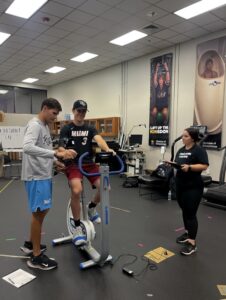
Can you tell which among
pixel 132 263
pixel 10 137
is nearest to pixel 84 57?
pixel 10 137

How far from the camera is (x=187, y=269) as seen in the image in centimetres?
247

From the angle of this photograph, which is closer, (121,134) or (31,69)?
(121,134)

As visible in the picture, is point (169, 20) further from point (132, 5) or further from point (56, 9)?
point (56, 9)

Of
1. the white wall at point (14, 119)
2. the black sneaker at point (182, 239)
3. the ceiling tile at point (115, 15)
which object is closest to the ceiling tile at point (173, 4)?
the ceiling tile at point (115, 15)

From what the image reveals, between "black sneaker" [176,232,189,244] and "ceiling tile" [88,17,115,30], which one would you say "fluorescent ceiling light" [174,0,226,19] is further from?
"black sneaker" [176,232,189,244]

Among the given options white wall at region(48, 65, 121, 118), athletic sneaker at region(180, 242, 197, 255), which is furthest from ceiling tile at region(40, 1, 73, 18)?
athletic sneaker at region(180, 242, 197, 255)

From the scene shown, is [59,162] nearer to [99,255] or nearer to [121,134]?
[99,255]

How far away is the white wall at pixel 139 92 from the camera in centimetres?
629

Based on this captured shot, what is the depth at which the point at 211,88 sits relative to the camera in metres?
5.77

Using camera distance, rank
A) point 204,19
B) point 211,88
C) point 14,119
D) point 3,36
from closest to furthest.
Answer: point 204,19 → point 211,88 → point 3,36 → point 14,119

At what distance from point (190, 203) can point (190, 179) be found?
10.3 inches

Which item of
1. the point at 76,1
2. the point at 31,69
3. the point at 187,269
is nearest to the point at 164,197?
the point at 187,269

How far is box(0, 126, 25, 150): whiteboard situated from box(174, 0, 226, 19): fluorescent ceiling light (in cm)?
521

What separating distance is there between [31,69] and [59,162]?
759 centimetres
